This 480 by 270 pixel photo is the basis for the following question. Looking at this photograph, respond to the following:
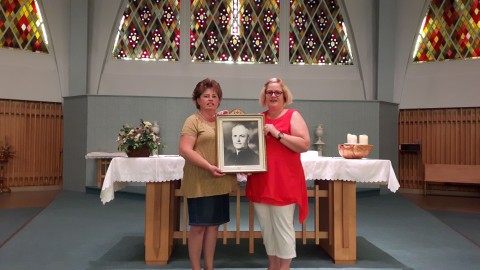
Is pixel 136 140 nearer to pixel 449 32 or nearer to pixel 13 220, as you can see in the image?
pixel 13 220

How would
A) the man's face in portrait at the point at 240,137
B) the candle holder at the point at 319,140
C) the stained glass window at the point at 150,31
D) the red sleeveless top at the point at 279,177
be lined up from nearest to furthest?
1. the red sleeveless top at the point at 279,177
2. the man's face in portrait at the point at 240,137
3. the candle holder at the point at 319,140
4. the stained glass window at the point at 150,31

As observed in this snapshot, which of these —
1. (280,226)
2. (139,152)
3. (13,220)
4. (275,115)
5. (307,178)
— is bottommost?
(13,220)

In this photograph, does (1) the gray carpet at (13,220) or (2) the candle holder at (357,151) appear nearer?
(2) the candle holder at (357,151)

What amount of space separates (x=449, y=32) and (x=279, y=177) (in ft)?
32.8

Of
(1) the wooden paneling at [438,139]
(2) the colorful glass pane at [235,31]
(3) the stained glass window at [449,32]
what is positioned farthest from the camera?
(2) the colorful glass pane at [235,31]

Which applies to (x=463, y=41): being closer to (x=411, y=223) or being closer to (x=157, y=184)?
(x=411, y=223)

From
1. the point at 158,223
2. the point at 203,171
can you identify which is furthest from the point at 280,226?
the point at 158,223

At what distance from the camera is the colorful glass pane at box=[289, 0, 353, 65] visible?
1156cm

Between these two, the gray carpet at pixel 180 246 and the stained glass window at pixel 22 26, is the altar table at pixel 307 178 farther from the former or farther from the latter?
the stained glass window at pixel 22 26

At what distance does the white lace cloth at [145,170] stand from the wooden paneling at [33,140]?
760 cm

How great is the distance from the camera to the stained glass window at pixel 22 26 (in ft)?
34.2

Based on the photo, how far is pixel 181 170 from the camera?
13.2ft

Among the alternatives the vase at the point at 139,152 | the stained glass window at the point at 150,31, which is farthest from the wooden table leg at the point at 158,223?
the stained glass window at the point at 150,31

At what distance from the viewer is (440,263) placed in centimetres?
416
